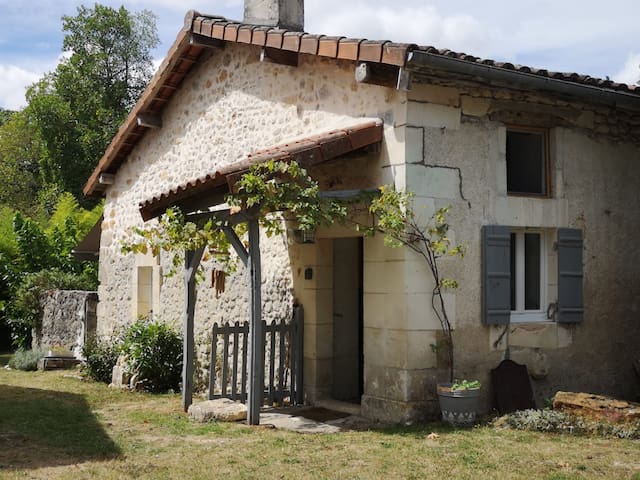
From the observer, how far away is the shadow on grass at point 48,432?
613 centimetres

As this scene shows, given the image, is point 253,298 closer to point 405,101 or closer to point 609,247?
point 405,101

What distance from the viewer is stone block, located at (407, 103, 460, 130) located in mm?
7355

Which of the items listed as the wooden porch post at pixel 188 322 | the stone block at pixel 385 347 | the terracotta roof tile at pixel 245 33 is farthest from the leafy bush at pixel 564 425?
the terracotta roof tile at pixel 245 33

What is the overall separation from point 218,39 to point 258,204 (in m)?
3.92

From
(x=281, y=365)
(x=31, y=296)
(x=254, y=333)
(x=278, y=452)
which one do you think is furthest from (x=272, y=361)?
(x=31, y=296)

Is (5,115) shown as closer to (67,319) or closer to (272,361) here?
(67,319)

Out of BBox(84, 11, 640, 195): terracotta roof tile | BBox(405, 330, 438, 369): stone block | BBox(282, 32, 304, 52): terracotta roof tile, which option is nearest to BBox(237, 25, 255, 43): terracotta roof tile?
BBox(84, 11, 640, 195): terracotta roof tile

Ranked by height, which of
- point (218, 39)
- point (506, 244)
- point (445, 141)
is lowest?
point (506, 244)

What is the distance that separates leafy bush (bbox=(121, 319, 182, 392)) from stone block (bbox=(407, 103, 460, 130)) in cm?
483

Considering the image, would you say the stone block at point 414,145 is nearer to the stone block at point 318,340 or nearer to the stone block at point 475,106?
the stone block at point 475,106

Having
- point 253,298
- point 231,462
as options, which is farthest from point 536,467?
point 253,298

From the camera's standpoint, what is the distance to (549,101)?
8.05 meters

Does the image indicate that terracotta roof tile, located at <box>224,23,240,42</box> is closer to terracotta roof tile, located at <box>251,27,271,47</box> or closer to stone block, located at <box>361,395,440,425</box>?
terracotta roof tile, located at <box>251,27,271,47</box>

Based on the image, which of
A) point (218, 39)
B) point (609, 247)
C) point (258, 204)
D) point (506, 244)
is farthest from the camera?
point (218, 39)
